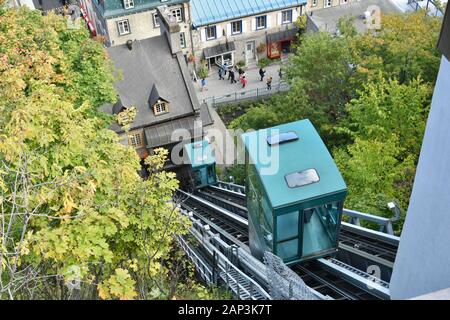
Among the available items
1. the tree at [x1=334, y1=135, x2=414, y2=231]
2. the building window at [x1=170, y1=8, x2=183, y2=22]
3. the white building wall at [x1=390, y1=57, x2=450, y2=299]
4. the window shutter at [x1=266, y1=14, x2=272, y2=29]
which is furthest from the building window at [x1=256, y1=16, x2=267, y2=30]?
the white building wall at [x1=390, y1=57, x2=450, y2=299]

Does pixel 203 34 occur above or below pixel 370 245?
above

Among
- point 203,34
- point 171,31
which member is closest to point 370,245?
point 171,31

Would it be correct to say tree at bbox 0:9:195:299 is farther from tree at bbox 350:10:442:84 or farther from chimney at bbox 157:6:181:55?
tree at bbox 350:10:442:84

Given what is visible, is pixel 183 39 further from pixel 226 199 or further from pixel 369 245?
pixel 369 245

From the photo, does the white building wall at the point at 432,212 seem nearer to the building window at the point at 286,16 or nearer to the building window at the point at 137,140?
the building window at the point at 137,140

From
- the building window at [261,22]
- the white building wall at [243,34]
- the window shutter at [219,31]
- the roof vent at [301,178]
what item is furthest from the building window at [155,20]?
the roof vent at [301,178]
